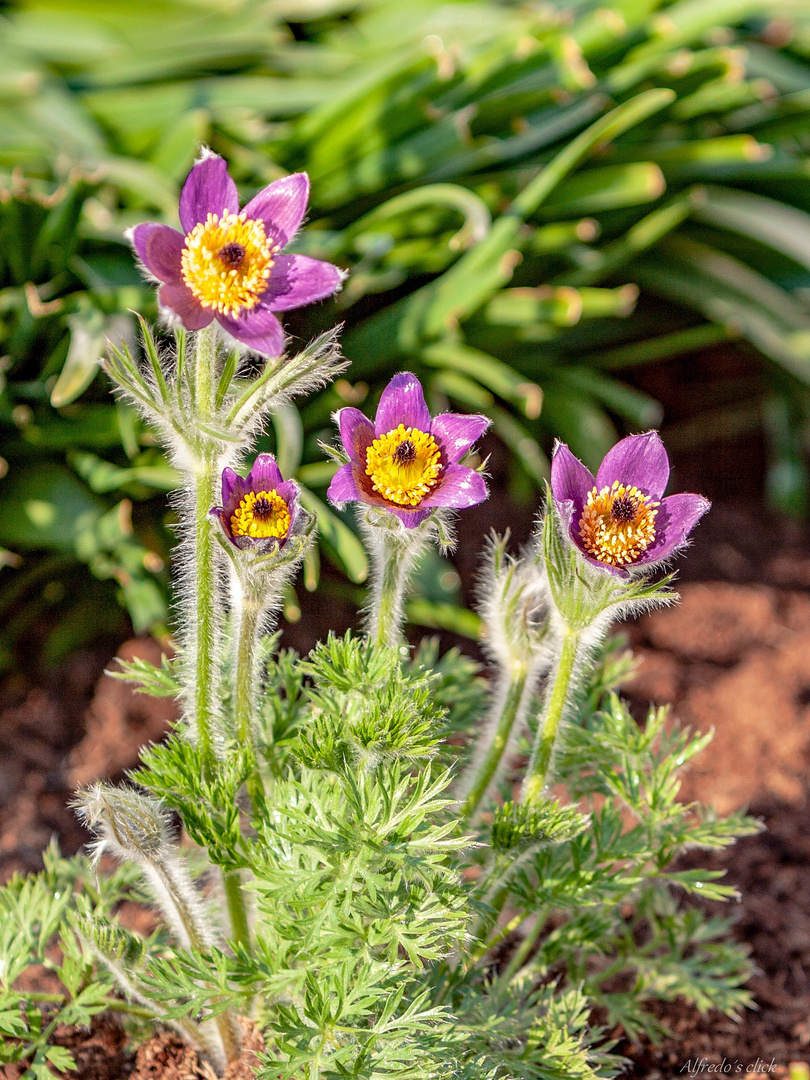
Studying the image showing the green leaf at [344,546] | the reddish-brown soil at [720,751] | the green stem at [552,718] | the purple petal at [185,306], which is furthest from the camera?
the green leaf at [344,546]

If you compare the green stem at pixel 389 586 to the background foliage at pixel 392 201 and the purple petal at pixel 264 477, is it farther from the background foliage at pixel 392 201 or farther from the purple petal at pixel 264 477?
the background foliage at pixel 392 201

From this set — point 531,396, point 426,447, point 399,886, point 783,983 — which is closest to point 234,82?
point 531,396

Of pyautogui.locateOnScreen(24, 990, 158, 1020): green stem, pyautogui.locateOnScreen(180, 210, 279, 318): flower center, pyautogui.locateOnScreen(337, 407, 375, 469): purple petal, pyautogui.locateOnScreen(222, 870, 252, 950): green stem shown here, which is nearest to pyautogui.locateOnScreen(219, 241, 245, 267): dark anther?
pyautogui.locateOnScreen(180, 210, 279, 318): flower center

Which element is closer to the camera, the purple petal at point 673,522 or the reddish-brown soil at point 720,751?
the purple petal at point 673,522

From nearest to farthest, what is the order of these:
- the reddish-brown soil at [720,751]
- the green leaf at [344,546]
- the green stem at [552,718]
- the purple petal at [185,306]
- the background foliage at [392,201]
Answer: the purple petal at [185,306], the green stem at [552,718], the reddish-brown soil at [720,751], the green leaf at [344,546], the background foliage at [392,201]

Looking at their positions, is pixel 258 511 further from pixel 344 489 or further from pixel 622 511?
pixel 622 511

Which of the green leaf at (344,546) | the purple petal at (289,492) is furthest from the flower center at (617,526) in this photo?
the green leaf at (344,546)

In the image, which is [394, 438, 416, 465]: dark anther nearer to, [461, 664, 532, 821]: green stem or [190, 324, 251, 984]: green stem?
[190, 324, 251, 984]: green stem

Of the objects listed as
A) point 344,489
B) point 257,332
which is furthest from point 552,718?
point 257,332
